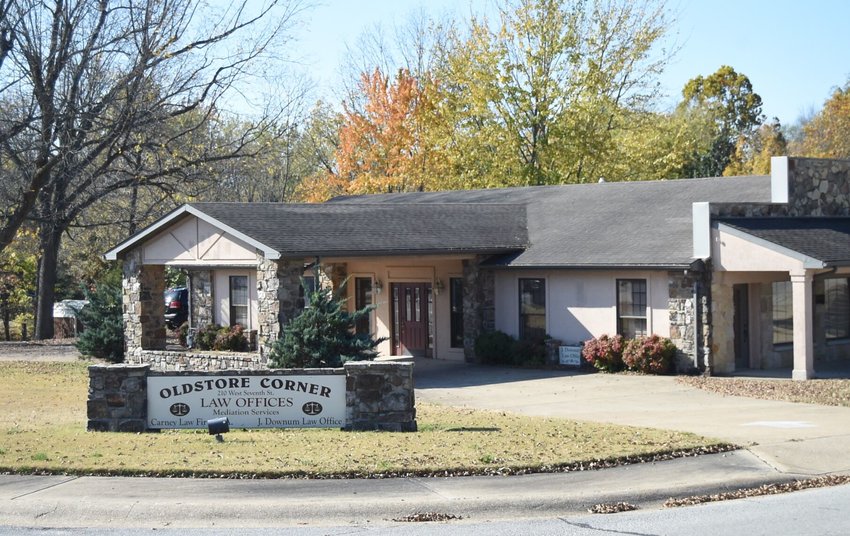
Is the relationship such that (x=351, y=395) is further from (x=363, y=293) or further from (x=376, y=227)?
(x=363, y=293)

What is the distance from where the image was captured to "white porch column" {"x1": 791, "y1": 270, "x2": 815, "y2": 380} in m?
22.1

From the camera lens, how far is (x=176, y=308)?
39406mm

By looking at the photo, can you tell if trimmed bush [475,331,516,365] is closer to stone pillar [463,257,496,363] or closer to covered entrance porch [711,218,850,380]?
stone pillar [463,257,496,363]

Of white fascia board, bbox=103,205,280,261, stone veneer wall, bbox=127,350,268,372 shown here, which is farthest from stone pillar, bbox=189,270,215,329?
white fascia board, bbox=103,205,280,261

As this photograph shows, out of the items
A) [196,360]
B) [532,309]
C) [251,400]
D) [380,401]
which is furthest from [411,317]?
[251,400]

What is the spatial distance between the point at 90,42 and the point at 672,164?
27271 mm

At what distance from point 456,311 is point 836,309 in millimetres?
9637

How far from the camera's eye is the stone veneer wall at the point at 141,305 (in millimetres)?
27812

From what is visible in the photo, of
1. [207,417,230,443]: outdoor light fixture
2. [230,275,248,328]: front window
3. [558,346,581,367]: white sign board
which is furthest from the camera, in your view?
[230,275,248,328]: front window

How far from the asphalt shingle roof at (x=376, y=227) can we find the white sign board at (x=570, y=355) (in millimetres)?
3108

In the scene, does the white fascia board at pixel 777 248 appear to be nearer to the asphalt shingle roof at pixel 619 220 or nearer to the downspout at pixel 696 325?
the asphalt shingle roof at pixel 619 220

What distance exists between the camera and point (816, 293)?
86.8ft

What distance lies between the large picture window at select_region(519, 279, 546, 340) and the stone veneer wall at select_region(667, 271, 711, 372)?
373 centimetres

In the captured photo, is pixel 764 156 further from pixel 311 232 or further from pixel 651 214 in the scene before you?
pixel 311 232
